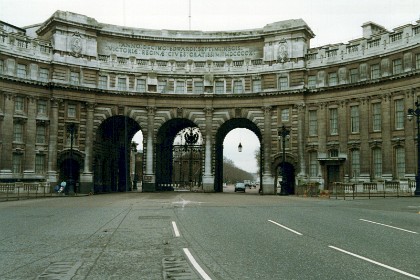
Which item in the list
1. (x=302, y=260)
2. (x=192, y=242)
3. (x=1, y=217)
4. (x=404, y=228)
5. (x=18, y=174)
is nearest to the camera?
(x=302, y=260)

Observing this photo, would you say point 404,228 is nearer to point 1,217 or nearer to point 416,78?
point 1,217

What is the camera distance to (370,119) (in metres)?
49.2

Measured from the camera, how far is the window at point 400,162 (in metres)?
45.7

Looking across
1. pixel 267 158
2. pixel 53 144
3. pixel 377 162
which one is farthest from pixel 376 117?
pixel 53 144

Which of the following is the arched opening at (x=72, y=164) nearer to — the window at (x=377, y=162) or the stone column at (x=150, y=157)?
the stone column at (x=150, y=157)

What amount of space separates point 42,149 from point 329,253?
45.1 metres

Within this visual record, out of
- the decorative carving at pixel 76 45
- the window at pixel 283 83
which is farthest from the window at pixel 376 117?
the decorative carving at pixel 76 45

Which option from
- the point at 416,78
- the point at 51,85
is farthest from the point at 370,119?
the point at 51,85

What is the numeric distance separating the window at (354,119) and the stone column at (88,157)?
2793cm

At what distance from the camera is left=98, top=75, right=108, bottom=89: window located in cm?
5519

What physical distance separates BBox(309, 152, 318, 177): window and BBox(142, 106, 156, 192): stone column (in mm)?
17538

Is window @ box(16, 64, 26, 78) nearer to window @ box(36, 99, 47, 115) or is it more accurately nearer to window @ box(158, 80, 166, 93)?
window @ box(36, 99, 47, 115)

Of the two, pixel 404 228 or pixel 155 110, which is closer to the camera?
pixel 404 228

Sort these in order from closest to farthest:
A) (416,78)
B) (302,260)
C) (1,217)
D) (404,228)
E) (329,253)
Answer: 1. (302,260)
2. (329,253)
3. (404,228)
4. (1,217)
5. (416,78)
